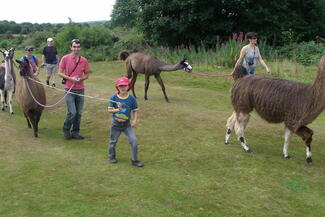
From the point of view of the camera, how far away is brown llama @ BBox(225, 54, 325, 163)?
6.51 metres

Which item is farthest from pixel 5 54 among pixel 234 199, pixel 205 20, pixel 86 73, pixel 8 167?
pixel 205 20

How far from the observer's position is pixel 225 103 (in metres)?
12.2

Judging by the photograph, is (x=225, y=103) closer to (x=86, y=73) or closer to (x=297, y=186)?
(x=86, y=73)

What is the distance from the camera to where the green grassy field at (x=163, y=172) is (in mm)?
5156

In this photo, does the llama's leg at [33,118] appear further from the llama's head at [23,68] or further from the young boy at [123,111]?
the young boy at [123,111]

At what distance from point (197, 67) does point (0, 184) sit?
12.7m

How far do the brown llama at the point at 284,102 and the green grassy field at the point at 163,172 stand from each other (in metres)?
0.58

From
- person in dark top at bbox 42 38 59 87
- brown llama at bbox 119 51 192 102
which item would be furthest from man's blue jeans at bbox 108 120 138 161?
Result: person in dark top at bbox 42 38 59 87

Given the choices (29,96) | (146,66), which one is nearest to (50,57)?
(146,66)

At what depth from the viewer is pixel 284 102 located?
22.3 feet

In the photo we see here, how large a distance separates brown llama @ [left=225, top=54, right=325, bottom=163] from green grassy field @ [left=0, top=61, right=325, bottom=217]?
0.58 metres

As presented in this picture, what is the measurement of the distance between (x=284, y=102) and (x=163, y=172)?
2491 mm

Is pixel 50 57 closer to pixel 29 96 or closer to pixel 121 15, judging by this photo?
pixel 29 96

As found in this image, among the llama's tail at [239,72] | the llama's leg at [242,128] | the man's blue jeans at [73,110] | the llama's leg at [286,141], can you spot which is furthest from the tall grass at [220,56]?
the llama's leg at [286,141]
